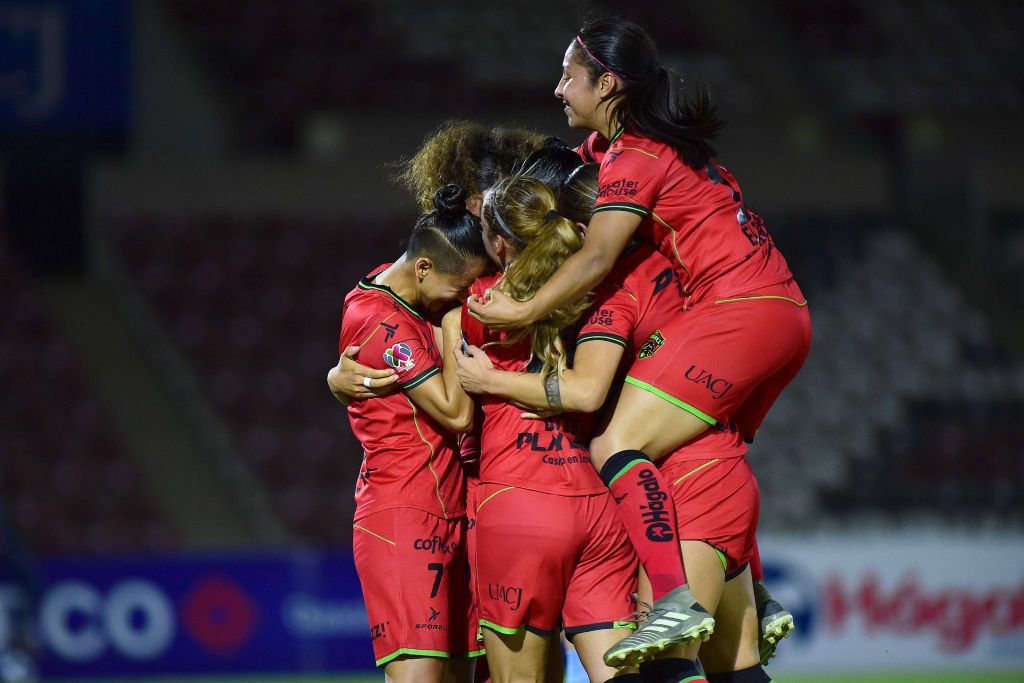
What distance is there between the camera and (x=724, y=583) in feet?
13.3

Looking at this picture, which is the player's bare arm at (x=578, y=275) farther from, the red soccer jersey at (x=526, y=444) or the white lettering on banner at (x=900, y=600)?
the white lettering on banner at (x=900, y=600)

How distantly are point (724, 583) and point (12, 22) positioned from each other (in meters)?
9.28

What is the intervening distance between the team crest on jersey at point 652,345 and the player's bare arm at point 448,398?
564 millimetres

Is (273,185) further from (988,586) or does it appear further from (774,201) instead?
(988,586)

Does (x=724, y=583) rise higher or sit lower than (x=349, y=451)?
higher

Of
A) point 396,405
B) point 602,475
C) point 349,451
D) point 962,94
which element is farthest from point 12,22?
point 962,94

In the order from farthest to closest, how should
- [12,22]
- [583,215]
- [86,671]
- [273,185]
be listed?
[273,185]
[12,22]
[86,671]
[583,215]

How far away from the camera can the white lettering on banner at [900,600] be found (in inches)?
410

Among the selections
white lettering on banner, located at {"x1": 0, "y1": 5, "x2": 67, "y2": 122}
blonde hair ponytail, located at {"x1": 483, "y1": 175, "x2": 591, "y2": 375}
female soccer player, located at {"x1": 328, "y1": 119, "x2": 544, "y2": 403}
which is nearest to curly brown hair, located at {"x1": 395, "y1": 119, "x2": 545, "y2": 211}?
female soccer player, located at {"x1": 328, "y1": 119, "x2": 544, "y2": 403}

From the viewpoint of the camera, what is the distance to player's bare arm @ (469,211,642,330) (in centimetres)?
383

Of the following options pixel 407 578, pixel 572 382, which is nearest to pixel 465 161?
pixel 572 382

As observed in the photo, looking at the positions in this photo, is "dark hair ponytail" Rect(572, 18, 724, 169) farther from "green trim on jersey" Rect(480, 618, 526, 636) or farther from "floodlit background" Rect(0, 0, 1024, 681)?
"floodlit background" Rect(0, 0, 1024, 681)

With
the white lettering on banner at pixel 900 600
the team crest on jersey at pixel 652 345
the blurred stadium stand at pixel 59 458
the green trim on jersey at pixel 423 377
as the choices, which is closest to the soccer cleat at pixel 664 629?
the team crest on jersey at pixel 652 345

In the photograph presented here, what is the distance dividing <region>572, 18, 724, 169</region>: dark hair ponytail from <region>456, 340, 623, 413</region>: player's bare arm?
660 mm
